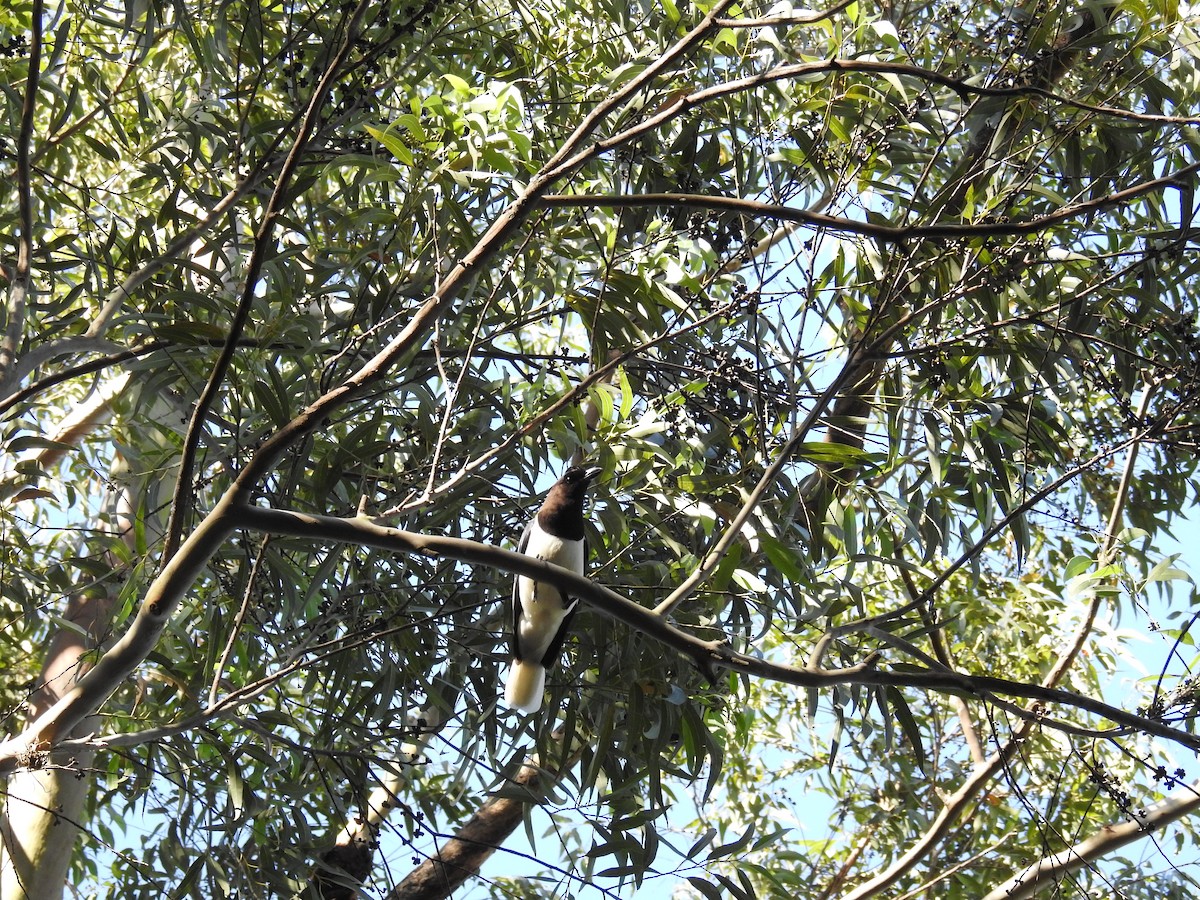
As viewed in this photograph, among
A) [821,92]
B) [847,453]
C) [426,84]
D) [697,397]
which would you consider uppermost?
[426,84]

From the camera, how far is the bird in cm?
229

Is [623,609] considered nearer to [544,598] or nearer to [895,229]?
[895,229]

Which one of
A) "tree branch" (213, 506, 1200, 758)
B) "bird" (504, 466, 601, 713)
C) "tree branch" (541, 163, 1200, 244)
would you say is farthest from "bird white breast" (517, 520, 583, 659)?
"tree branch" (541, 163, 1200, 244)

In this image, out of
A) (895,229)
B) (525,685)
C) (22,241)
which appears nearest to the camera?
(895,229)

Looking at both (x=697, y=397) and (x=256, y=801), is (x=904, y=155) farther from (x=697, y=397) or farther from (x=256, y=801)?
(x=256, y=801)

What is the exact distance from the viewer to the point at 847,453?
1.93 meters

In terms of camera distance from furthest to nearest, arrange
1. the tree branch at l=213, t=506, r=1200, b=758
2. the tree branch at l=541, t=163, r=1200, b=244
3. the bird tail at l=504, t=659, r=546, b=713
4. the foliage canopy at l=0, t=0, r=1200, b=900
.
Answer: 1. the bird tail at l=504, t=659, r=546, b=713
2. the foliage canopy at l=0, t=0, r=1200, b=900
3. the tree branch at l=213, t=506, r=1200, b=758
4. the tree branch at l=541, t=163, r=1200, b=244

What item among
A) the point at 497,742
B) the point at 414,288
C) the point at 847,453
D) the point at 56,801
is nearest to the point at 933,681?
the point at 847,453

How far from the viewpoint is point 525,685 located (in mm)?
2293

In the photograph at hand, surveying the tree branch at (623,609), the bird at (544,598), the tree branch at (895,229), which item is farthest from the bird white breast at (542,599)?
the tree branch at (895,229)

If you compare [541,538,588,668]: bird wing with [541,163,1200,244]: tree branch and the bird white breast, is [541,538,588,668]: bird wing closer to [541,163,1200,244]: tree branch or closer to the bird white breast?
the bird white breast

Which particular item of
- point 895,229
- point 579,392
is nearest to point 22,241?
point 579,392

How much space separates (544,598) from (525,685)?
179 millimetres

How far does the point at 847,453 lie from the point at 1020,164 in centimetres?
59
